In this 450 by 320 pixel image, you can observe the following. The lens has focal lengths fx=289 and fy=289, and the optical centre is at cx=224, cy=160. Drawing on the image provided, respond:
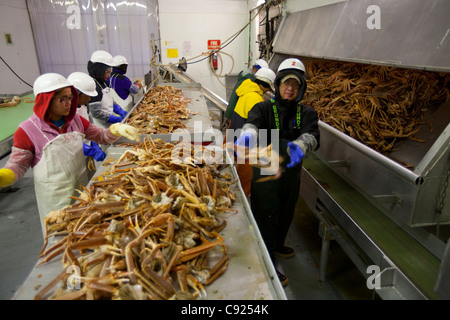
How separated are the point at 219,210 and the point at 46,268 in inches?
34.8

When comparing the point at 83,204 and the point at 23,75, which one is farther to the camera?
the point at 23,75

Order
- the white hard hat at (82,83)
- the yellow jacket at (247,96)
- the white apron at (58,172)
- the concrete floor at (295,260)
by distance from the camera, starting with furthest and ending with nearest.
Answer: the yellow jacket at (247,96) → the white hard hat at (82,83) → the concrete floor at (295,260) → the white apron at (58,172)


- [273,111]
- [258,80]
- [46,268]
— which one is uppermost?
[258,80]

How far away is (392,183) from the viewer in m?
1.90

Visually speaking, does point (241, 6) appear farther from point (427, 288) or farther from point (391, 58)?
point (427, 288)

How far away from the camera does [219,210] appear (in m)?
1.70

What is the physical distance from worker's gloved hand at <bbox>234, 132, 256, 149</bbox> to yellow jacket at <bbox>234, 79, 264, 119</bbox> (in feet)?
3.22

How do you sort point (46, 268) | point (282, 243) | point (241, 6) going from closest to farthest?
point (46, 268), point (282, 243), point (241, 6)

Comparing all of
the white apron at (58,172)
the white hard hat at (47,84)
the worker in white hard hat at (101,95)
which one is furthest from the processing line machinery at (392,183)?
the worker in white hard hat at (101,95)

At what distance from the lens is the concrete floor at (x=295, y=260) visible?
2.51 m

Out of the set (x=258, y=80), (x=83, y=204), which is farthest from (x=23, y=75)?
(x=83, y=204)

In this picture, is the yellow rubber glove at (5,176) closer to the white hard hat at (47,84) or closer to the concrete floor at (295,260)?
the white hard hat at (47,84)

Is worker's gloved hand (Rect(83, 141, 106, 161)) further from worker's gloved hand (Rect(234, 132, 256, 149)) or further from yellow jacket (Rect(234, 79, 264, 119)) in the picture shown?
yellow jacket (Rect(234, 79, 264, 119))

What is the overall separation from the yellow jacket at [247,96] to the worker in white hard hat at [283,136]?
0.69m
